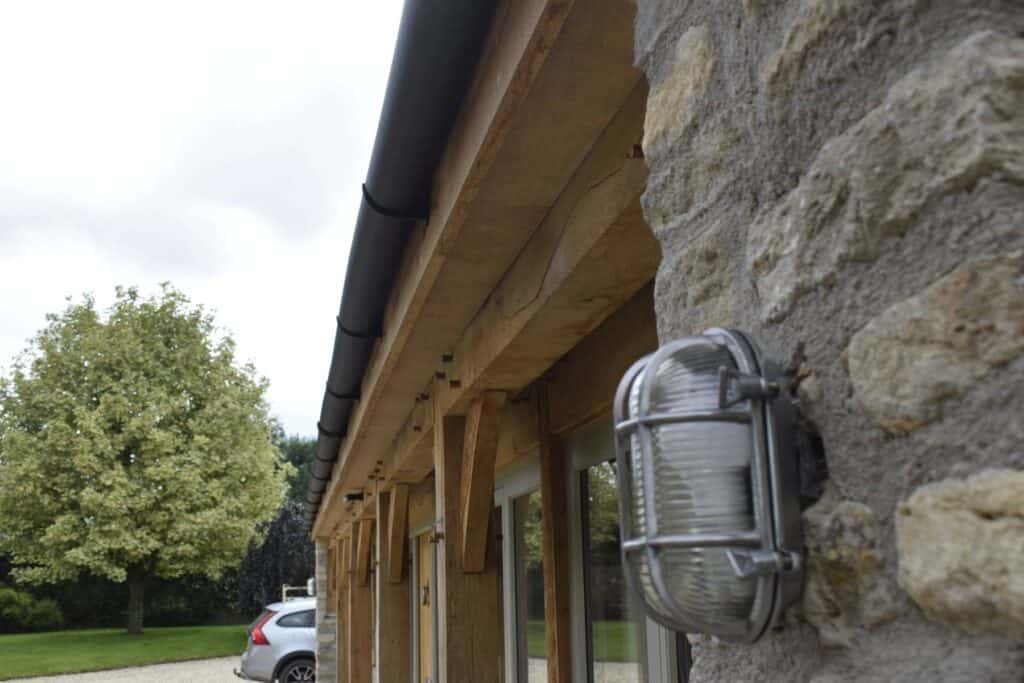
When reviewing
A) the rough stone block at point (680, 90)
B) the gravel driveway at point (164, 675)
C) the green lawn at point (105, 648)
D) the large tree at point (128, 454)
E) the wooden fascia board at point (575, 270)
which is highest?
the large tree at point (128, 454)

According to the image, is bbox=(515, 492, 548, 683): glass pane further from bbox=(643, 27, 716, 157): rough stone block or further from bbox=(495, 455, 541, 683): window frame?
bbox=(643, 27, 716, 157): rough stone block

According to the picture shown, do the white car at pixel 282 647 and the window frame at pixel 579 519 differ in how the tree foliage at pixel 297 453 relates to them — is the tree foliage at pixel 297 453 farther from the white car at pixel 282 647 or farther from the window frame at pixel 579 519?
the window frame at pixel 579 519

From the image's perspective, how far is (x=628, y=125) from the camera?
88.3 inches

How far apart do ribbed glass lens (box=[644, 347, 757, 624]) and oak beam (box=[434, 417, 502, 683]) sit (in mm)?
3325

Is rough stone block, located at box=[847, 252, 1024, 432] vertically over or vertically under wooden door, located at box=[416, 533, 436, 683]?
over

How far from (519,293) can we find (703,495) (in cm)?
209

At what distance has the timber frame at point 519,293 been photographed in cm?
202

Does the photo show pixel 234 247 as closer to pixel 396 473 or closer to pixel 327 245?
pixel 327 245

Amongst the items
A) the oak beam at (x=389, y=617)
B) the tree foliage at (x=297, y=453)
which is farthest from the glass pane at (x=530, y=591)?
the tree foliage at (x=297, y=453)

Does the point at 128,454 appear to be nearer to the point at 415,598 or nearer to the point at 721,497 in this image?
the point at 415,598

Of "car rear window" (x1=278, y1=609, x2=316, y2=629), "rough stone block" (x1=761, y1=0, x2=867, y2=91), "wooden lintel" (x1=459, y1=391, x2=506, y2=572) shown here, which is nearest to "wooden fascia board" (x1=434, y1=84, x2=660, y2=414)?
"wooden lintel" (x1=459, y1=391, x2=506, y2=572)

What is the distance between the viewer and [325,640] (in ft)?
47.9

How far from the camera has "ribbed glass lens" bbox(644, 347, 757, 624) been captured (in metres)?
1.04

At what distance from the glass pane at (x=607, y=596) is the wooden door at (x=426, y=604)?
9.71 ft
